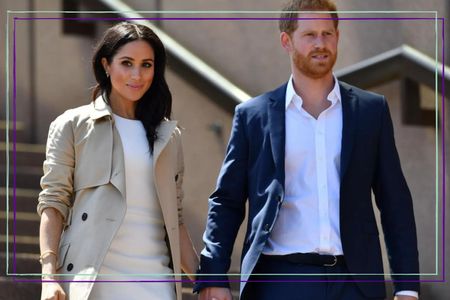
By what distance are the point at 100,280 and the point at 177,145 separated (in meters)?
0.60

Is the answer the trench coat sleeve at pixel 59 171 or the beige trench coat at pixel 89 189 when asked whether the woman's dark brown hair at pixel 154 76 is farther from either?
the trench coat sleeve at pixel 59 171

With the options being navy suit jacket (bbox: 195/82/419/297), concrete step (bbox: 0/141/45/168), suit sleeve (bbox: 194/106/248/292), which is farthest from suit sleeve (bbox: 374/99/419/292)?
concrete step (bbox: 0/141/45/168)

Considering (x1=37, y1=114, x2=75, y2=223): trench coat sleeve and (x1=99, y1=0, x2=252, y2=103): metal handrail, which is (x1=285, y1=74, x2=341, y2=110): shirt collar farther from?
(x1=99, y1=0, x2=252, y2=103): metal handrail

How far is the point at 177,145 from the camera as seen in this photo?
404 cm

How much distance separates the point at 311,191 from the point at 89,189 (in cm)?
80

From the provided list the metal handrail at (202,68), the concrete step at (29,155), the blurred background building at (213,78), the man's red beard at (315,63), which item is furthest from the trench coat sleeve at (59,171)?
the concrete step at (29,155)

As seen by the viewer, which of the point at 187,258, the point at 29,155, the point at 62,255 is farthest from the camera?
the point at 29,155

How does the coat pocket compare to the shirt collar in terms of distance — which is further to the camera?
the shirt collar

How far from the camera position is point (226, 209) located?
4.02 m

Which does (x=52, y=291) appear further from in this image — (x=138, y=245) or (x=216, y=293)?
(x=216, y=293)

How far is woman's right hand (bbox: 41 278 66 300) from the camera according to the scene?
12.1 ft

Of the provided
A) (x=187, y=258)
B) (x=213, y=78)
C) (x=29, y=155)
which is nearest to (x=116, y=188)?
(x=187, y=258)

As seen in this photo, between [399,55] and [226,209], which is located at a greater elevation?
[399,55]

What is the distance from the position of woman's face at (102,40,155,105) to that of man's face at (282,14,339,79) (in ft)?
1.80
